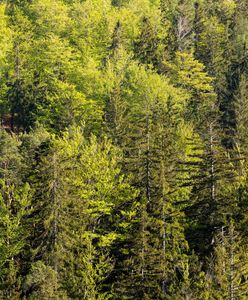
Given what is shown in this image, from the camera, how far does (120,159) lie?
4662 centimetres

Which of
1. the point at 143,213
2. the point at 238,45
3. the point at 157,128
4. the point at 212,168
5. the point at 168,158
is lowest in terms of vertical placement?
the point at 143,213

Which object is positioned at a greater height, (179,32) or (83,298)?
(179,32)

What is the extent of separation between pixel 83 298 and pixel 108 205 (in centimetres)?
892

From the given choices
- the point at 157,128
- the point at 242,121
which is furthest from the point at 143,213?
the point at 242,121

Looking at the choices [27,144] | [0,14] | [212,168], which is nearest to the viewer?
[212,168]

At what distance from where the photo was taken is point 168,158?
134 ft

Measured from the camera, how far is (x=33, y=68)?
7250 cm

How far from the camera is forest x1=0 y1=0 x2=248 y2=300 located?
3491 centimetres

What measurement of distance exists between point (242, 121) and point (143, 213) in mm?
31397

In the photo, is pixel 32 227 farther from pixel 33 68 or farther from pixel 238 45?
pixel 238 45

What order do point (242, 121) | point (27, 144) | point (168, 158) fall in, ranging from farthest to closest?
point (242, 121), point (27, 144), point (168, 158)

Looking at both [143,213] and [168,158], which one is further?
[168,158]

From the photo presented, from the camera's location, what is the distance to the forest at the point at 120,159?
1374 inches

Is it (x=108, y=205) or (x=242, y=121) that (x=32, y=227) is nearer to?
(x=108, y=205)
